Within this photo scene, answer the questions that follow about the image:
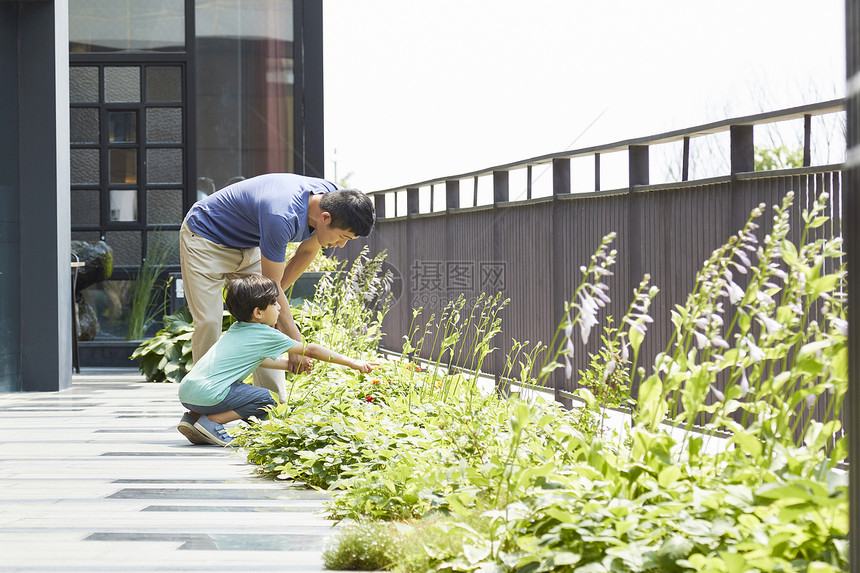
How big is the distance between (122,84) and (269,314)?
5910mm

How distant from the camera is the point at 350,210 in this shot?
4.30 meters

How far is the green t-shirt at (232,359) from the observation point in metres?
4.21

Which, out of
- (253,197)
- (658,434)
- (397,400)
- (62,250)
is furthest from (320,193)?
(62,250)

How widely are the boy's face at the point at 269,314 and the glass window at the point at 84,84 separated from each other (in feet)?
19.5

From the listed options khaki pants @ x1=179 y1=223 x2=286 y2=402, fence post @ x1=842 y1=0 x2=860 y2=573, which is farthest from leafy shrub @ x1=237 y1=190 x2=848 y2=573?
khaki pants @ x1=179 y1=223 x2=286 y2=402

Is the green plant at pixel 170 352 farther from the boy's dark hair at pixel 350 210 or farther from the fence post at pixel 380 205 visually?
the fence post at pixel 380 205

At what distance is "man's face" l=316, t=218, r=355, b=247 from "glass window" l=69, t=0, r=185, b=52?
560 centimetres

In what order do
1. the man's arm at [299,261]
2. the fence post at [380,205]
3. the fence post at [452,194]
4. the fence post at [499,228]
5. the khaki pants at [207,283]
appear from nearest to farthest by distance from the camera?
the khaki pants at [207,283], the man's arm at [299,261], the fence post at [499,228], the fence post at [452,194], the fence post at [380,205]

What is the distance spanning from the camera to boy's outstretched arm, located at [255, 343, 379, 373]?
12.8 ft

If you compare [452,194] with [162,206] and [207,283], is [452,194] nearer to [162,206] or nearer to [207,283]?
[162,206]

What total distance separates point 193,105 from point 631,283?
5816mm

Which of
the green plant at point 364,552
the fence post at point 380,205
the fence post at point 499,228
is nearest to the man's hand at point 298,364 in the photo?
the green plant at point 364,552

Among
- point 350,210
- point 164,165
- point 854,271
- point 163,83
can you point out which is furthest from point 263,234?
point 163,83

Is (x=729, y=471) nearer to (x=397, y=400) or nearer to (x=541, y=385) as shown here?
(x=397, y=400)
